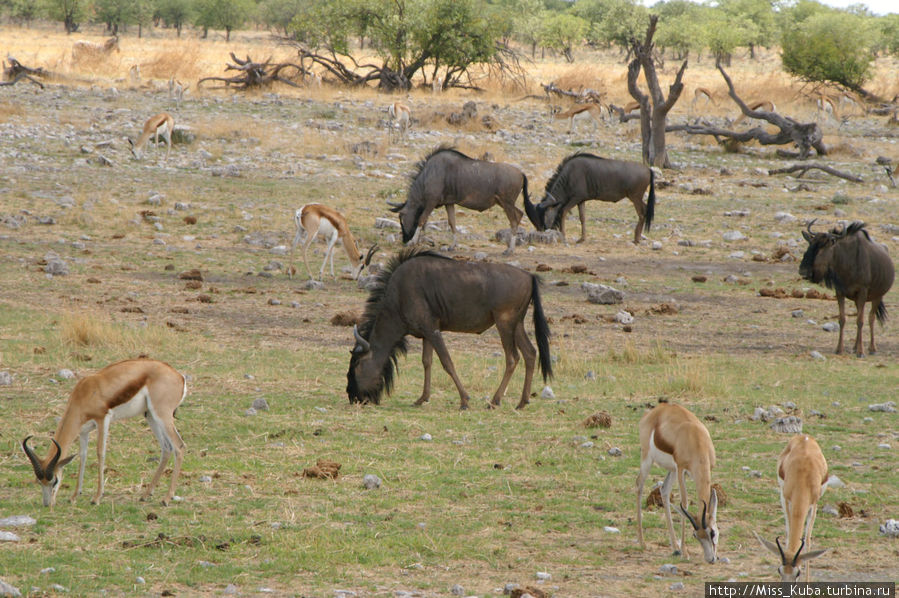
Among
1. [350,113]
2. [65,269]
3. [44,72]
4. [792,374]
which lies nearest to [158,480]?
[792,374]

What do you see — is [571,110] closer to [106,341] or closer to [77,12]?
[106,341]

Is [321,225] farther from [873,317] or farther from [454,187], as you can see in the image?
[873,317]

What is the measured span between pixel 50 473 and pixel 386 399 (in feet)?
14.4

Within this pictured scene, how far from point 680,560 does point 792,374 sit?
599 centimetres

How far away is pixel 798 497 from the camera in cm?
558

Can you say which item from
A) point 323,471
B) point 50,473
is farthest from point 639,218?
point 50,473

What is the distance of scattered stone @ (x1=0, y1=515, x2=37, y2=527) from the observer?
6.15m

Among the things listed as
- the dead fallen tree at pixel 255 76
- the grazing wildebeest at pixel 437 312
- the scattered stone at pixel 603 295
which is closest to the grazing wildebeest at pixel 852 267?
the scattered stone at pixel 603 295

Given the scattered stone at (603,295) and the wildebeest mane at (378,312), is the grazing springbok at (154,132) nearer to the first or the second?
the scattered stone at (603,295)

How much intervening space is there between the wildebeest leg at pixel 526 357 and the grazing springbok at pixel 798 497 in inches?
157

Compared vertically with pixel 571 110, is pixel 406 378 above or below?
below

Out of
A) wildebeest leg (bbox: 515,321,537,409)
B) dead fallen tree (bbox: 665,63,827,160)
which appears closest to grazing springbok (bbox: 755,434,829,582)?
wildebeest leg (bbox: 515,321,537,409)

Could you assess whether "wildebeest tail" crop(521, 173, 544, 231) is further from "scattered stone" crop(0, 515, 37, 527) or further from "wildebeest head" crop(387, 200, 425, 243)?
"scattered stone" crop(0, 515, 37, 527)

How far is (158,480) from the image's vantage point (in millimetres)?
6922
